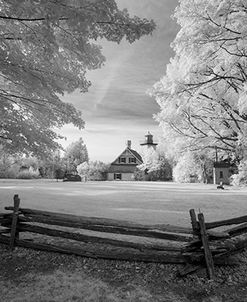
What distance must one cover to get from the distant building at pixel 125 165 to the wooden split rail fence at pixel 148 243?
2009 inches

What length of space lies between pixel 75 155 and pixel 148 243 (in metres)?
58.5

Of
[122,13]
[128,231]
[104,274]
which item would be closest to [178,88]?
[122,13]

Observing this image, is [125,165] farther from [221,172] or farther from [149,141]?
[221,172]

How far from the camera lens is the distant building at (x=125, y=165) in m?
59.5

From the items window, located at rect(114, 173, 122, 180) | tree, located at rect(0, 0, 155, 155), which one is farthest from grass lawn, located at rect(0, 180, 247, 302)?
window, located at rect(114, 173, 122, 180)

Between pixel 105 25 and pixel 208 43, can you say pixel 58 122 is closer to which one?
pixel 105 25

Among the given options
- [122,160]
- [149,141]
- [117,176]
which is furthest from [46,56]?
[149,141]

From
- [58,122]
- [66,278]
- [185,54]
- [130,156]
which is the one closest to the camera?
[66,278]

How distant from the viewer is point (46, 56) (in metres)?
7.97

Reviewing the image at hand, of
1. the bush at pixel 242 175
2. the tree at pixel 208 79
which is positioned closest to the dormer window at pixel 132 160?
the bush at pixel 242 175

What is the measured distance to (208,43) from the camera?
36.6 ft

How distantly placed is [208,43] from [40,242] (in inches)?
380

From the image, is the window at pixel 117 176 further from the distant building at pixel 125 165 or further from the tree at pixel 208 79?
the tree at pixel 208 79

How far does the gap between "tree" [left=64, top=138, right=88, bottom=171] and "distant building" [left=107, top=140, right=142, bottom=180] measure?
25.3 ft
